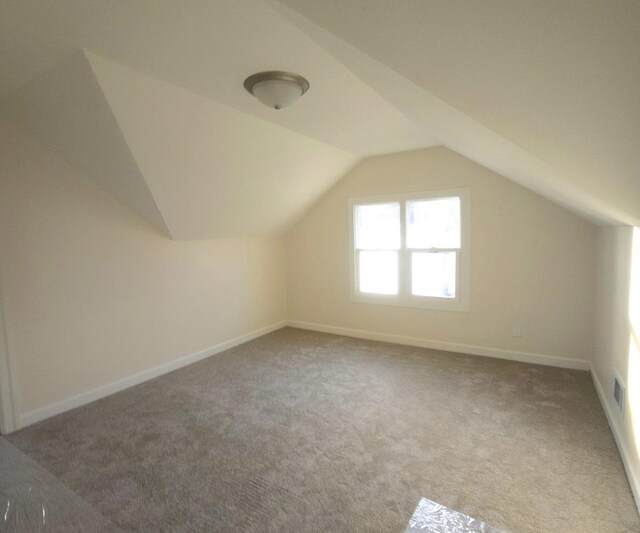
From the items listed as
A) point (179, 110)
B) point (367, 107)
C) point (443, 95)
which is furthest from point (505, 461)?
point (179, 110)

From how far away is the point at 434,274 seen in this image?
13.4 ft

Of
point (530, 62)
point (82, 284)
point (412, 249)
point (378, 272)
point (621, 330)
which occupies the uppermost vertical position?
point (530, 62)

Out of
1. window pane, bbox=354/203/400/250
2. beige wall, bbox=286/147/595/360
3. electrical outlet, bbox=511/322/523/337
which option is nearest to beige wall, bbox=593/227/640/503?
beige wall, bbox=286/147/595/360

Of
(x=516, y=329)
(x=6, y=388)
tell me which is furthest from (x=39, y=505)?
(x=516, y=329)

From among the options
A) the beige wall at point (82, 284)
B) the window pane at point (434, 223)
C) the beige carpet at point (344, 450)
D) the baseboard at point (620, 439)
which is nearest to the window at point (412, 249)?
the window pane at point (434, 223)

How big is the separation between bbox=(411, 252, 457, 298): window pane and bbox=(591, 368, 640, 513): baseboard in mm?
1541

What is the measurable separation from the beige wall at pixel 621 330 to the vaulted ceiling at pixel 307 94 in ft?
1.06

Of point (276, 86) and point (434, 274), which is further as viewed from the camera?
point (434, 274)

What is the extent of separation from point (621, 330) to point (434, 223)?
2.11 metres

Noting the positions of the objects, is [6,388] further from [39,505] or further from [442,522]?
[442,522]

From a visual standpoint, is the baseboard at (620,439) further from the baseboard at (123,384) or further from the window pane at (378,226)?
the baseboard at (123,384)

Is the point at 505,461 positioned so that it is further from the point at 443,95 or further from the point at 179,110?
the point at 179,110

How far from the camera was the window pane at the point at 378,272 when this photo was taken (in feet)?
14.3

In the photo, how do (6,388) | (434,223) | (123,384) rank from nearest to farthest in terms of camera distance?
(6,388), (123,384), (434,223)
